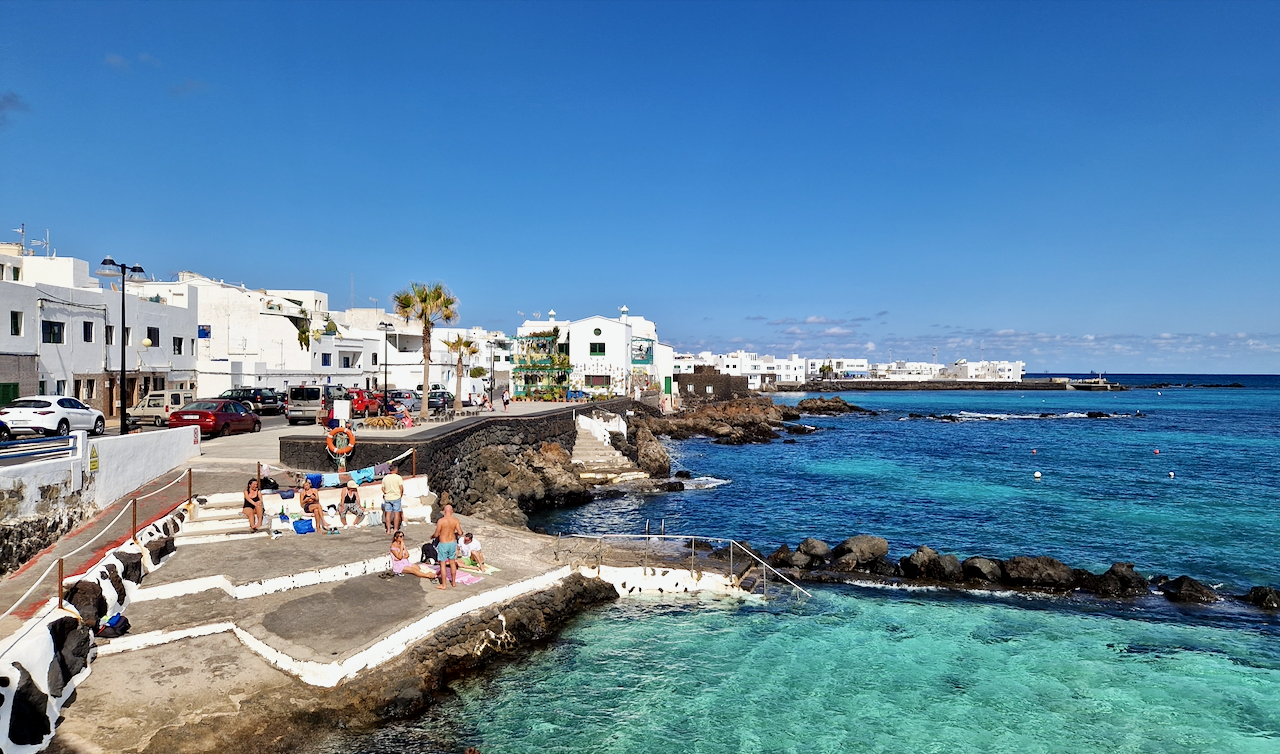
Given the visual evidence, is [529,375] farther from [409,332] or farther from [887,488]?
[887,488]

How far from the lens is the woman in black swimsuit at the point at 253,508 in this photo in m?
16.8

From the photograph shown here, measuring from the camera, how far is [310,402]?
38.2m

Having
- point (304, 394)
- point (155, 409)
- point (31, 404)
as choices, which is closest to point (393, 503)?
point (31, 404)

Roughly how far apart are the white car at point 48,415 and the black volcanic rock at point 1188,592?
33855 mm

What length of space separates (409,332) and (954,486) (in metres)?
→ 56.7

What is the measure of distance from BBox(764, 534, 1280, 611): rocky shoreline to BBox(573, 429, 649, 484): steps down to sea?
1709 cm

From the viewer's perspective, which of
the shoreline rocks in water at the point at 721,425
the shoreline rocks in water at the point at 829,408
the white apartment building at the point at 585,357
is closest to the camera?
the white apartment building at the point at 585,357

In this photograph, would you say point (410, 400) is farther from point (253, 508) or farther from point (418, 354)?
point (253, 508)

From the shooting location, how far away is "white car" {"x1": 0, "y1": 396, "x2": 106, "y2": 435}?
70.4 ft

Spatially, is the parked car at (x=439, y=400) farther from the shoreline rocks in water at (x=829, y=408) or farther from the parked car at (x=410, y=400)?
the shoreline rocks in water at (x=829, y=408)

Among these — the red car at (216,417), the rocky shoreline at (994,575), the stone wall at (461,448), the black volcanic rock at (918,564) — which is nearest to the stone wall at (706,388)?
the stone wall at (461,448)

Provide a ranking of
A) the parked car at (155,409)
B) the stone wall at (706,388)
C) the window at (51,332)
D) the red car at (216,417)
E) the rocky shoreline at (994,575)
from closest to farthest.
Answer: the rocky shoreline at (994,575), the red car at (216,417), the parked car at (155,409), the window at (51,332), the stone wall at (706,388)

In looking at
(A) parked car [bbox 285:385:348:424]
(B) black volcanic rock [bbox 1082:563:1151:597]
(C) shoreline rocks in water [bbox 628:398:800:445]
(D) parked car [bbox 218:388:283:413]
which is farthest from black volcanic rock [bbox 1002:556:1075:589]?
(D) parked car [bbox 218:388:283:413]

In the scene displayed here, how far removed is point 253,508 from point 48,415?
10.8 metres
